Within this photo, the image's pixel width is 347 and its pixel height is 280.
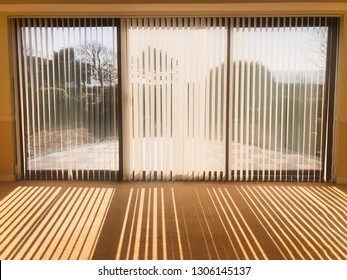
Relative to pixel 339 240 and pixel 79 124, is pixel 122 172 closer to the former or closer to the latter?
pixel 79 124

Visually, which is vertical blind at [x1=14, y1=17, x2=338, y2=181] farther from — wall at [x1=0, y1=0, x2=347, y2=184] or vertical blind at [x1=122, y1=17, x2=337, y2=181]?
wall at [x1=0, y1=0, x2=347, y2=184]

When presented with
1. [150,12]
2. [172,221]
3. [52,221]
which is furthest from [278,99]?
[52,221]

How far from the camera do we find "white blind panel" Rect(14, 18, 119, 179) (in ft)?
16.7

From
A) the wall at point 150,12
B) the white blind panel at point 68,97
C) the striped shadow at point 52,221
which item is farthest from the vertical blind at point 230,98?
the striped shadow at point 52,221

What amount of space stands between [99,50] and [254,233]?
10.3ft

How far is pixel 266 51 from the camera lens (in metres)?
5.04

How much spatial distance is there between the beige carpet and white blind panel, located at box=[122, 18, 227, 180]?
333mm

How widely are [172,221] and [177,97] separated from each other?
201 centimetres

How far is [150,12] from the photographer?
4.85m

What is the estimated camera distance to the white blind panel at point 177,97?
16.7 feet

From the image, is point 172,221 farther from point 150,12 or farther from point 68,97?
point 150,12

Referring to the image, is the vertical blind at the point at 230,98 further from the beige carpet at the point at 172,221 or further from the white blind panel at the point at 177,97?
the beige carpet at the point at 172,221
